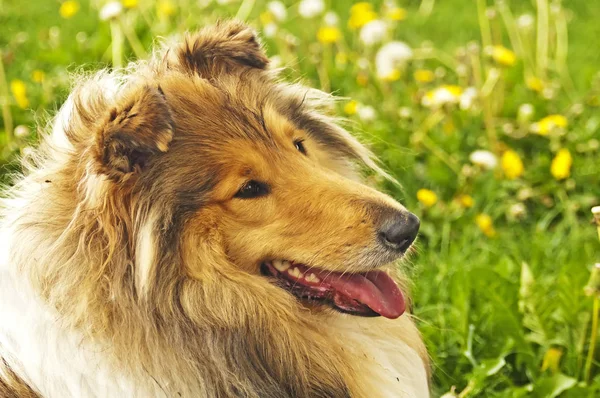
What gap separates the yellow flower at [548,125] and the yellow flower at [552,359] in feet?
5.93

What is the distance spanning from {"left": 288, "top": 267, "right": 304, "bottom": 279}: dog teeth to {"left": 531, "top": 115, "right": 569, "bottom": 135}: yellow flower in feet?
9.19

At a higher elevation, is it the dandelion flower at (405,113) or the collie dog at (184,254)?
the collie dog at (184,254)

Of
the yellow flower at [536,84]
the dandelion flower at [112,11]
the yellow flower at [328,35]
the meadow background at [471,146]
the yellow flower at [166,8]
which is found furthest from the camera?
the yellow flower at [166,8]

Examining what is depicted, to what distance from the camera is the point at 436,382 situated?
4.07m

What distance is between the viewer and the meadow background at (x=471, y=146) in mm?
3980

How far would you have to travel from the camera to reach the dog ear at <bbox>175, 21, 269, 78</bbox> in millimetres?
3242

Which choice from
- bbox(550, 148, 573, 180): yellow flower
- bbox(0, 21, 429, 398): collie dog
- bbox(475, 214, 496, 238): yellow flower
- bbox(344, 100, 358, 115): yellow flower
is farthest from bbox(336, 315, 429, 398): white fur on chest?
bbox(344, 100, 358, 115): yellow flower

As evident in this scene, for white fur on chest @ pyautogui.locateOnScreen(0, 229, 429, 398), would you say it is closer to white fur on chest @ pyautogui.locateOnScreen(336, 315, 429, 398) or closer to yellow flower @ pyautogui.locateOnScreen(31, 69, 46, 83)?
white fur on chest @ pyautogui.locateOnScreen(336, 315, 429, 398)

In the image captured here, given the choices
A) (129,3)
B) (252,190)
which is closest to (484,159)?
(252,190)

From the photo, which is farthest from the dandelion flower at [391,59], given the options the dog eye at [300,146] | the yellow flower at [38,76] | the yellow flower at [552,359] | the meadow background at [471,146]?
the dog eye at [300,146]

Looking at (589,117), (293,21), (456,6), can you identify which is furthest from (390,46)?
(456,6)

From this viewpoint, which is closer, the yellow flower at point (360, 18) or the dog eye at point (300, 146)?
the dog eye at point (300, 146)

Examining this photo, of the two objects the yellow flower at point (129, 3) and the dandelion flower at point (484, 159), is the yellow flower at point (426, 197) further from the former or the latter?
the yellow flower at point (129, 3)

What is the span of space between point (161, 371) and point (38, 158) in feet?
3.00
